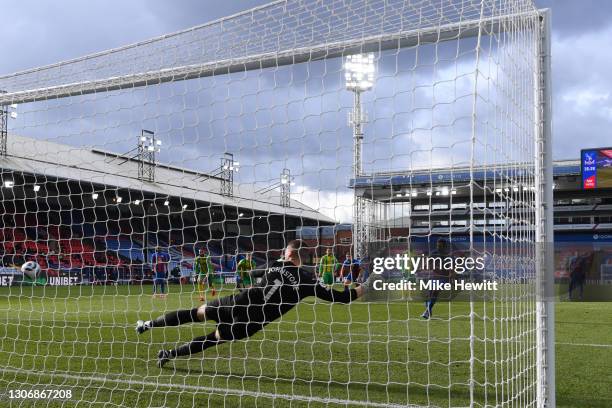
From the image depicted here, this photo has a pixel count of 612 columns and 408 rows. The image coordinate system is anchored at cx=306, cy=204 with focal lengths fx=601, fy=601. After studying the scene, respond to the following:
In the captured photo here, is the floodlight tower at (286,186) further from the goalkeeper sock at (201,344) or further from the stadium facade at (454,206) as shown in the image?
the goalkeeper sock at (201,344)

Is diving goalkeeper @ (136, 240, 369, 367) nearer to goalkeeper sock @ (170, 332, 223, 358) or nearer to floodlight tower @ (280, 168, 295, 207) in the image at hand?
goalkeeper sock @ (170, 332, 223, 358)

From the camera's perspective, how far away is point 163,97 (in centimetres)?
567

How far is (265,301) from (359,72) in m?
2.11

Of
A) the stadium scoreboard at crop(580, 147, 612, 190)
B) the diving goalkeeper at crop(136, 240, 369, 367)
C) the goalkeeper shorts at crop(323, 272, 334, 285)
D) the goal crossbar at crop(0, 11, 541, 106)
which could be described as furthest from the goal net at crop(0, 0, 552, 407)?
the stadium scoreboard at crop(580, 147, 612, 190)

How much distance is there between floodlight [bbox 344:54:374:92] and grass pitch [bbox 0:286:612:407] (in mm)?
1849

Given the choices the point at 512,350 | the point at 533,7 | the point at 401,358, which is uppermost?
the point at 533,7

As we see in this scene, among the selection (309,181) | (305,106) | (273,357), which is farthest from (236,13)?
(273,357)

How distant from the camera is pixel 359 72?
5078mm

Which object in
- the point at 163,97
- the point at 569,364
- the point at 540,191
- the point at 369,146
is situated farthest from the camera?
the point at 569,364

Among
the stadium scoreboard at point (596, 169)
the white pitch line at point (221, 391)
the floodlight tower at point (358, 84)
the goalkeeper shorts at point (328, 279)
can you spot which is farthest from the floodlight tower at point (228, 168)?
the stadium scoreboard at point (596, 169)

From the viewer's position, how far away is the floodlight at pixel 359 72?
15.4ft

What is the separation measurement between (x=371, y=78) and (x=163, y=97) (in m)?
2.09

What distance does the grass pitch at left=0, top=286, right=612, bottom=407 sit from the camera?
461 centimetres

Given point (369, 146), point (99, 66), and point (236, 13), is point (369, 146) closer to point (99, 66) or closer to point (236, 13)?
point (236, 13)
